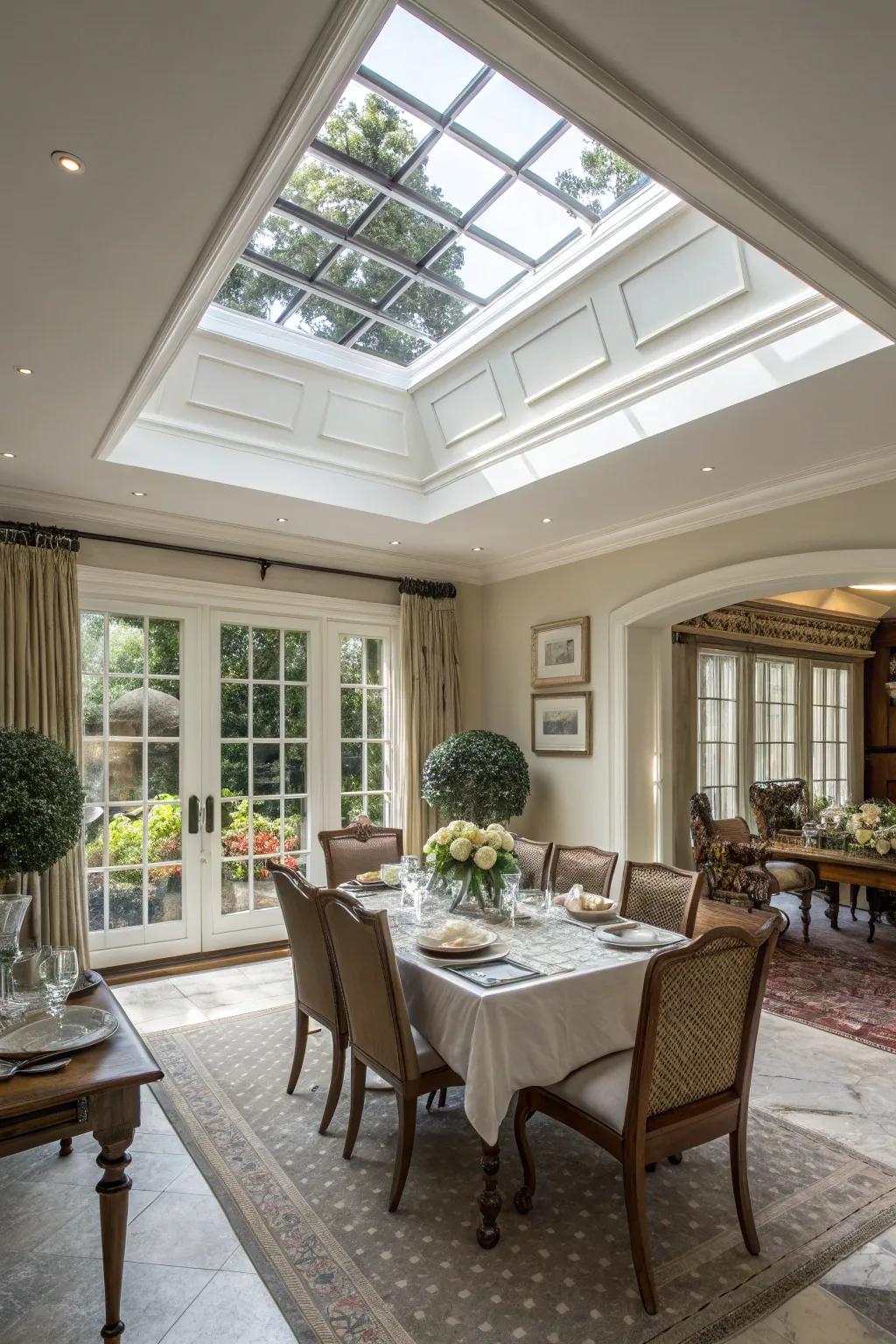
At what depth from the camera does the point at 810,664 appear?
8.23 meters

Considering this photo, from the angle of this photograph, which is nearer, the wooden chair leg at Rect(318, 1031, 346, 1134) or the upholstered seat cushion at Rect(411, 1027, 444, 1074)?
the upholstered seat cushion at Rect(411, 1027, 444, 1074)

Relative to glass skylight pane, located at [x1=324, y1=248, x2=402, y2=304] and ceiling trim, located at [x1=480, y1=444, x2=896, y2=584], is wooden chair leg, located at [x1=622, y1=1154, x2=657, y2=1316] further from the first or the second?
glass skylight pane, located at [x1=324, y1=248, x2=402, y2=304]

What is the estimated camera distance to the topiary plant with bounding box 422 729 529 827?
18.2 feet

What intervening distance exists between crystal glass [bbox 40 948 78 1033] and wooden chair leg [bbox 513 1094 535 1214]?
1.41 metres

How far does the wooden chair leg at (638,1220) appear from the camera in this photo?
81.5 inches

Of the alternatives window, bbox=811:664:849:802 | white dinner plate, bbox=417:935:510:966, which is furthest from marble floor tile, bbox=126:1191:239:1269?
window, bbox=811:664:849:802

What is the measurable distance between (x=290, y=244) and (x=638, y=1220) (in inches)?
154

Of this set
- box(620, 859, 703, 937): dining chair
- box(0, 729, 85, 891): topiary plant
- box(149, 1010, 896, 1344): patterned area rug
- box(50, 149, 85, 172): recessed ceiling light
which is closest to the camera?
box(50, 149, 85, 172): recessed ceiling light

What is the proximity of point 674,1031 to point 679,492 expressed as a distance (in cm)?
323

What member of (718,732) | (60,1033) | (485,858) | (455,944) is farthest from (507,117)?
(718,732)

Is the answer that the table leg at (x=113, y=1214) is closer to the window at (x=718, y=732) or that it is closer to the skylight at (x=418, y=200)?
the skylight at (x=418, y=200)

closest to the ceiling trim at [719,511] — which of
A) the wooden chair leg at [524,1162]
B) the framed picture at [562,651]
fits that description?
the framed picture at [562,651]

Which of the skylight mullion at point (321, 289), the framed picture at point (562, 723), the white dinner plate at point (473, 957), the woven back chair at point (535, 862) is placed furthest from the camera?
the framed picture at point (562, 723)

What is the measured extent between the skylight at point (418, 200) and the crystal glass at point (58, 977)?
2603 millimetres
